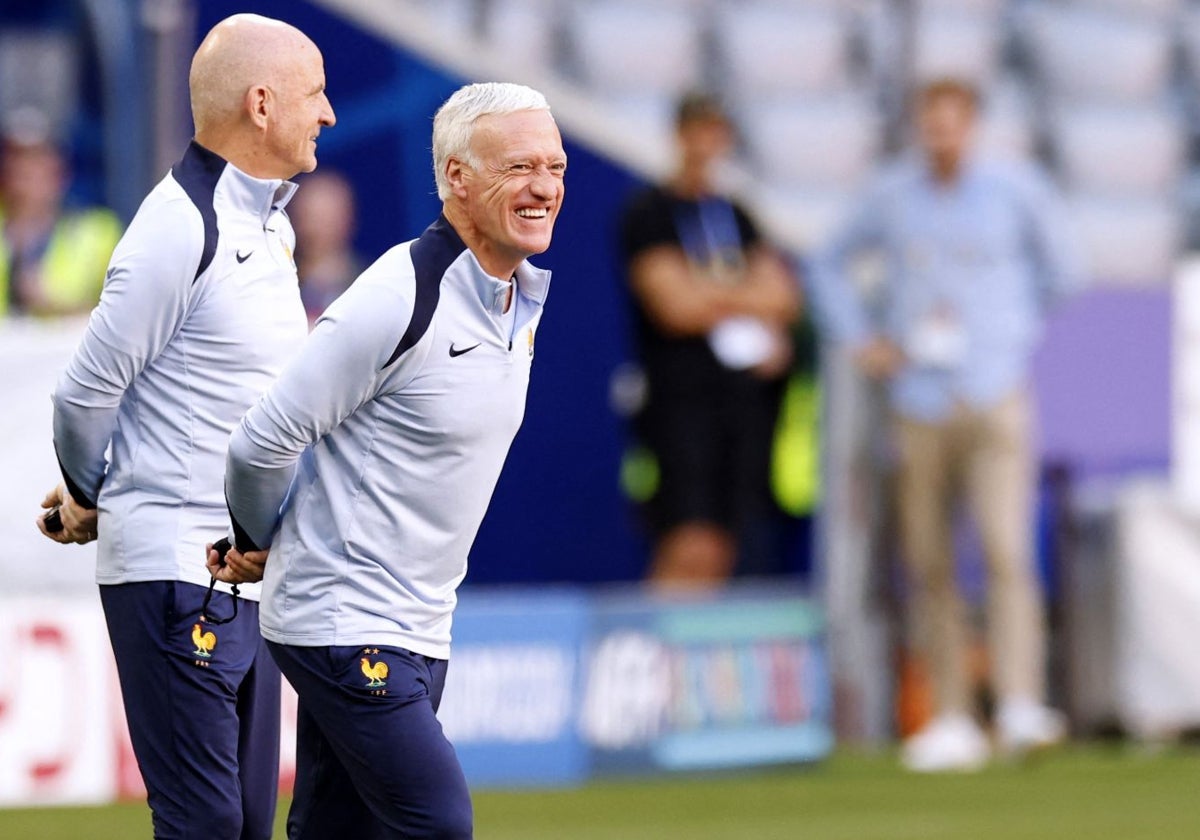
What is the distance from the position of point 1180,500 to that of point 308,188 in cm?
399

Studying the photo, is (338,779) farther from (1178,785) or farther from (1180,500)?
(1180,500)

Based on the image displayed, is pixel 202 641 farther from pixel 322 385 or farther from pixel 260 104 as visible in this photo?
pixel 260 104

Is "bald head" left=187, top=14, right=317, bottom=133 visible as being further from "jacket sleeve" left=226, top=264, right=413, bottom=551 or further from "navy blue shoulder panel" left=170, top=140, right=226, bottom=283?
"jacket sleeve" left=226, top=264, right=413, bottom=551

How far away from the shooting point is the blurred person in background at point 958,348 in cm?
996

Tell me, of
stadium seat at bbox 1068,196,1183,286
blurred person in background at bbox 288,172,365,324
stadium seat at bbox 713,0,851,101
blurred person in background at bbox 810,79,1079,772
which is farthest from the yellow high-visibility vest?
stadium seat at bbox 1068,196,1183,286

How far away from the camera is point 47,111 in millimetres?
11484

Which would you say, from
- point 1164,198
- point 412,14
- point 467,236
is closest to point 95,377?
point 467,236

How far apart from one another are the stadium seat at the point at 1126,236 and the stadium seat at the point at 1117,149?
21 cm

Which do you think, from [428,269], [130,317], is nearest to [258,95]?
[130,317]

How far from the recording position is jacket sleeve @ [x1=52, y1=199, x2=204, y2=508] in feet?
14.8

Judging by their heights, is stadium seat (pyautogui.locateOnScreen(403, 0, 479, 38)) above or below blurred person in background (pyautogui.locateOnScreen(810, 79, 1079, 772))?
above

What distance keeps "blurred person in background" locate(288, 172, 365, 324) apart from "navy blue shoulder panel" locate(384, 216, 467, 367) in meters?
5.65

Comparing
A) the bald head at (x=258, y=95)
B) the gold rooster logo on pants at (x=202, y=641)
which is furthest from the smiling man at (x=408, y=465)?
the bald head at (x=258, y=95)

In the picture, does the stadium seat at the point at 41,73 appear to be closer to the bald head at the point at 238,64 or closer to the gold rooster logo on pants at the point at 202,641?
the bald head at the point at 238,64
